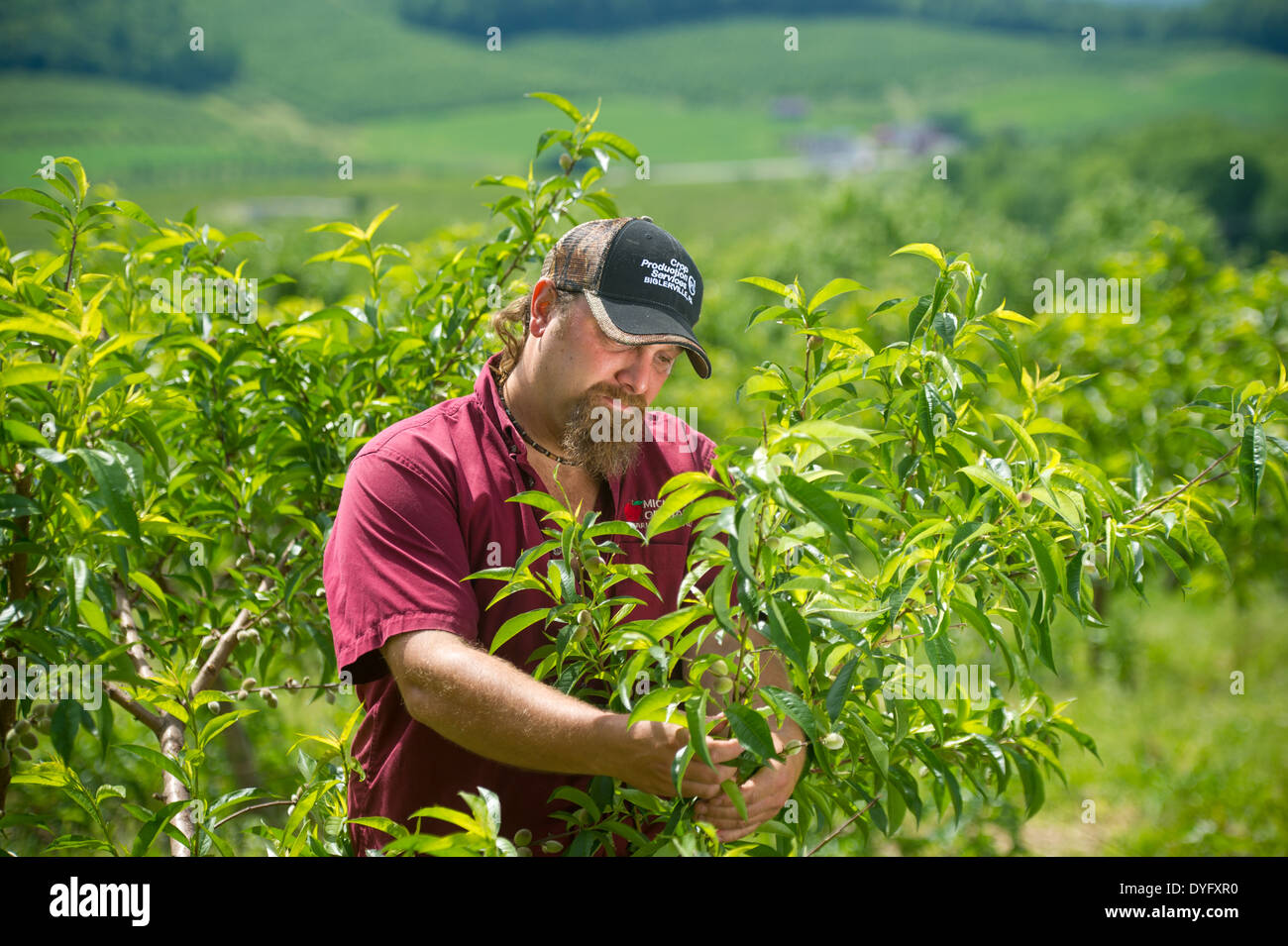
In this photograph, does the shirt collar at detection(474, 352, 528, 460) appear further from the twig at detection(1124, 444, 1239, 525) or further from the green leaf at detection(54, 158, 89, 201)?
the twig at detection(1124, 444, 1239, 525)

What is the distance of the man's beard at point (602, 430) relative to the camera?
8.16 feet

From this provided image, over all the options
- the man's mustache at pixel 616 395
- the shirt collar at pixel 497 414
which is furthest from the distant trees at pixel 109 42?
the man's mustache at pixel 616 395

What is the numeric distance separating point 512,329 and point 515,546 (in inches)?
27.0

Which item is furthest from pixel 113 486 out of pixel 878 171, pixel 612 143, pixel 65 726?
pixel 878 171

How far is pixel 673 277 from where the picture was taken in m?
2.54

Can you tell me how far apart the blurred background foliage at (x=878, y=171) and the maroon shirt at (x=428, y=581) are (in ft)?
2.87

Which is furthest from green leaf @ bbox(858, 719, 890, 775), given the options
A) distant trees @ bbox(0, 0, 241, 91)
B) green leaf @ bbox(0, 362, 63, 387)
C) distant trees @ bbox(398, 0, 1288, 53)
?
distant trees @ bbox(398, 0, 1288, 53)

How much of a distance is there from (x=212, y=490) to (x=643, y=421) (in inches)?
48.7

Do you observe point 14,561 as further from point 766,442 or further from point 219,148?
point 219,148

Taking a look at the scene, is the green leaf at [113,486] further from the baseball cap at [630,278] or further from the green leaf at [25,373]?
the baseball cap at [630,278]

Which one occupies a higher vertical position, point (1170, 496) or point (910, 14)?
point (910, 14)

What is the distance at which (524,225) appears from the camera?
2977 mm

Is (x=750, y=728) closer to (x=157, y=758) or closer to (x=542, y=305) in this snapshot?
(x=157, y=758)

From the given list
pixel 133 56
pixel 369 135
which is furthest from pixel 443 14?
pixel 133 56
